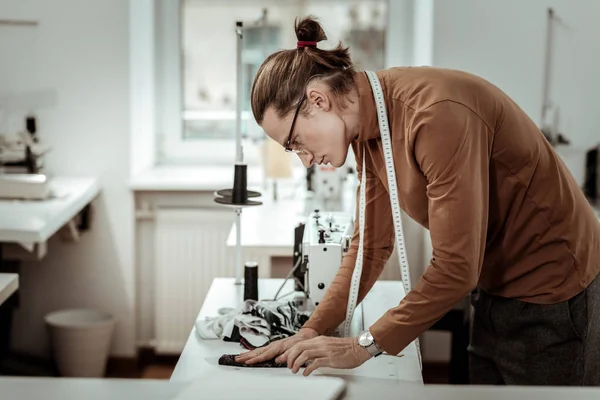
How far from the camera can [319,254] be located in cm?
201

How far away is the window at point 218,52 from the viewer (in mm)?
3979

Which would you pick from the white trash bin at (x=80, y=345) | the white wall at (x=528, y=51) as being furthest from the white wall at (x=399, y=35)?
the white trash bin at (x=80, y=345)

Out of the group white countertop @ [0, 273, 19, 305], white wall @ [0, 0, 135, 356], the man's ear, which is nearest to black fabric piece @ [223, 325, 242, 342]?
the man's ear

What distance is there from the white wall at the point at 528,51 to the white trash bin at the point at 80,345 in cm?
183

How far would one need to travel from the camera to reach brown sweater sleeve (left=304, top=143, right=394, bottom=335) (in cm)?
186

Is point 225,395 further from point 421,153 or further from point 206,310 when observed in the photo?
point 206,310

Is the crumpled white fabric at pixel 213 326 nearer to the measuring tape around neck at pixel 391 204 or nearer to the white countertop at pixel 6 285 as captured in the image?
the measuring tape around neck at pixel 391 204

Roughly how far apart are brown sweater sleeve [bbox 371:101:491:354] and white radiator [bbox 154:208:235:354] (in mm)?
2205

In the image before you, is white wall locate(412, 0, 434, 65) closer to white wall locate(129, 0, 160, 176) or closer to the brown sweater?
white wall locate(129, 0, 160, 176)

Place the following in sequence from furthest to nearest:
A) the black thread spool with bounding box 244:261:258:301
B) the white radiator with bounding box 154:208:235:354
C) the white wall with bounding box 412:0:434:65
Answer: the white radiator with bounding box 154:208:235:354, the white wall with bounding box 412:0:434:65, the black thread spool with bounding box 244:261:258:301

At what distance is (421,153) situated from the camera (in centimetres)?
151

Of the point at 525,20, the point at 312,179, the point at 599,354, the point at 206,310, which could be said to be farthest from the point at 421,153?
the point at 525,20

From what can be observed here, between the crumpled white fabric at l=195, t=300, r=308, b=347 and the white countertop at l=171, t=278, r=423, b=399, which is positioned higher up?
the crumpled white fabric at l=195, t=300, r=308, b=347

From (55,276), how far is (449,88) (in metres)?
2.63
